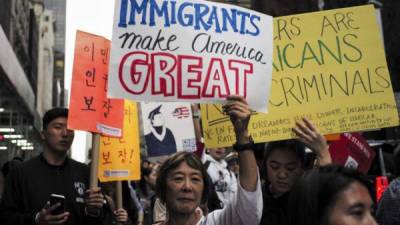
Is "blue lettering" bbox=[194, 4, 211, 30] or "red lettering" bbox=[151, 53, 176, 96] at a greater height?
"blue lettering" bbox=[194, 4, 211, 30]

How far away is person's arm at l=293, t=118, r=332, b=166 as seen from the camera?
3.34 meters

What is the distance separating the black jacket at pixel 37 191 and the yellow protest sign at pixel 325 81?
1.21 m

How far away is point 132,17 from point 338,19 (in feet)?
4.64

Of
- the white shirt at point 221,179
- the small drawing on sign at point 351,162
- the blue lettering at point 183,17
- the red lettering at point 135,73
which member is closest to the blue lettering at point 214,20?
the blue lettering at point 183,17

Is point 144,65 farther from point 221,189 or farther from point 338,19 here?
point 221,189

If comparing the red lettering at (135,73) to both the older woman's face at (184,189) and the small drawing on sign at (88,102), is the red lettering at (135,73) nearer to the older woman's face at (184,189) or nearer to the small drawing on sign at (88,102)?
the older woman's face at (184,189)

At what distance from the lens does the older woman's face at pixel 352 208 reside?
7.37 ft

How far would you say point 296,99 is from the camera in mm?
4012

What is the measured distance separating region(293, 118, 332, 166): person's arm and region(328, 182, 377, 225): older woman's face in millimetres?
931

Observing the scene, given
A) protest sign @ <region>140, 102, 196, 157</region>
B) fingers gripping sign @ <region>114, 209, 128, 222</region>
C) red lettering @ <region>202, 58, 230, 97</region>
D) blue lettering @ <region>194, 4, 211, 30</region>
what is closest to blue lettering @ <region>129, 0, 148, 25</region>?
blue lettering @ <region>194, 4, 211, 30</region>

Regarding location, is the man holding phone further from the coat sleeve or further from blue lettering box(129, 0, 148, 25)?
blue lettering box(129, 0, 148, 25)

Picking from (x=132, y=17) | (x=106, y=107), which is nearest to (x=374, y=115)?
(x=132, y=17)

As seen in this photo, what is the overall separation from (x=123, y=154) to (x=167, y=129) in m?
0.97

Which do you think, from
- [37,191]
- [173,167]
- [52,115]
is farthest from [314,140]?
[52,115]
